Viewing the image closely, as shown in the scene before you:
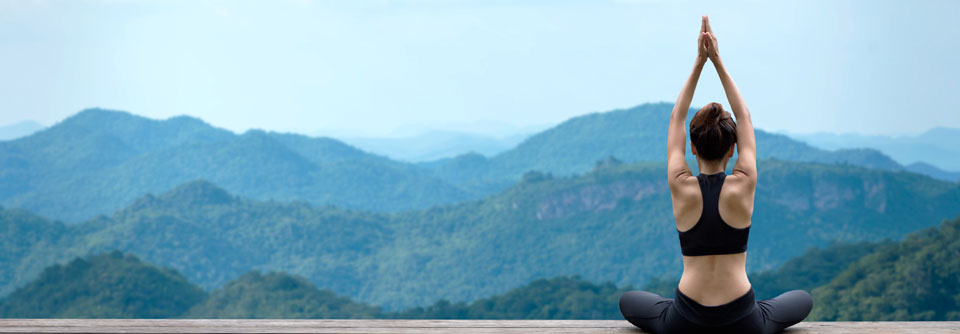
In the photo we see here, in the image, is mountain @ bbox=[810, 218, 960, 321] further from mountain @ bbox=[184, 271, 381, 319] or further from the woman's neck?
the woman's neck

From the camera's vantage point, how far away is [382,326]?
3.59 metres

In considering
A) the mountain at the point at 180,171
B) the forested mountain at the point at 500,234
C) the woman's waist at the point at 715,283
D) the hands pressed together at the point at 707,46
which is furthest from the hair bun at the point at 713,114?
the mountain at the point at 180,171

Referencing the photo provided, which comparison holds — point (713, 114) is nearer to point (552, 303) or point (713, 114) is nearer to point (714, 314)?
point (714, 314)

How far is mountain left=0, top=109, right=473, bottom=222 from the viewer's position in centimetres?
7494

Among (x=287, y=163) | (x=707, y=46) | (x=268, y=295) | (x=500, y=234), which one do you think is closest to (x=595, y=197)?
(x=500, y=234)

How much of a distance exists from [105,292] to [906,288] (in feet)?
111

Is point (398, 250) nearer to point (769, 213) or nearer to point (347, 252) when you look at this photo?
point (347, 252)

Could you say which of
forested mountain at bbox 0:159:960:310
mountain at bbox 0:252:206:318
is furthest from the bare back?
forested mountain at bbox 0:159:960:310

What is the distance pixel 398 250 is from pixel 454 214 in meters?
5.67

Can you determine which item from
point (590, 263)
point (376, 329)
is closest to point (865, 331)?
point (376, 329)

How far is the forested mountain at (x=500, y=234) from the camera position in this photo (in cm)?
5128

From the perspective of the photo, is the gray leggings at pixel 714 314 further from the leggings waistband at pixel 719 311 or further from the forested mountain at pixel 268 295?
the forested mountain at pixel 268 295

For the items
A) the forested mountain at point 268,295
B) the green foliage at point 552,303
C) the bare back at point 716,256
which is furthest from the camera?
the forested mountain at point 268,295

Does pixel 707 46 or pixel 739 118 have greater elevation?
pixel 707 46
